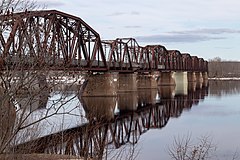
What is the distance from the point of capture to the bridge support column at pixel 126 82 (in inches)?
3588

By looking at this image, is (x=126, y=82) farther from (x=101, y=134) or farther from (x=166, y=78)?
(x=101, y=134)

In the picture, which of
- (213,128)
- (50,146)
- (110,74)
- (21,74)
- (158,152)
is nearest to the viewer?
(21,74)

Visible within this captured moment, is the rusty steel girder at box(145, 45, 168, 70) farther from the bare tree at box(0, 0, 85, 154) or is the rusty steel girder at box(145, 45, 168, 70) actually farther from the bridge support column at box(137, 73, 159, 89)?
the bare tree at box(0, 0, 85, 154)

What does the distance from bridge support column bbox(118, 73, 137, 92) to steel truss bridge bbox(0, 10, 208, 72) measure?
1.87m

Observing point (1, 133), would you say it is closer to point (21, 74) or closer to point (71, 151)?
point (21, 74)

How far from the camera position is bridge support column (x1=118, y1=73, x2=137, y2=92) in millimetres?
91125

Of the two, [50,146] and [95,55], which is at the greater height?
[95,55]

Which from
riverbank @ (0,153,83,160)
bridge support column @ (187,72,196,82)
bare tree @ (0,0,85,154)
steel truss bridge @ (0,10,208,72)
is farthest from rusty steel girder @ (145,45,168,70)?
bare tree @ (0,0,85,154)

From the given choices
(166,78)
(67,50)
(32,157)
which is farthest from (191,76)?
(32,157)

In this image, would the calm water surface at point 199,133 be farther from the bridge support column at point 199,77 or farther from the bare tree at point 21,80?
the bridge support column at point 199,77

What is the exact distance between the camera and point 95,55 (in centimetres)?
6938

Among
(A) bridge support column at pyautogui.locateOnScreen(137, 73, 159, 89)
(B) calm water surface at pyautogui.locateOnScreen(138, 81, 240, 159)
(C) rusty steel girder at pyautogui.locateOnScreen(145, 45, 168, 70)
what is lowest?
(B) calm water surface at pyautogui.locateOnScreen(138, 81, 240, 159)

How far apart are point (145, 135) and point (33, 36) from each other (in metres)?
21.7

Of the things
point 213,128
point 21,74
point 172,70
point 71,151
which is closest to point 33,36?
point 21,74
